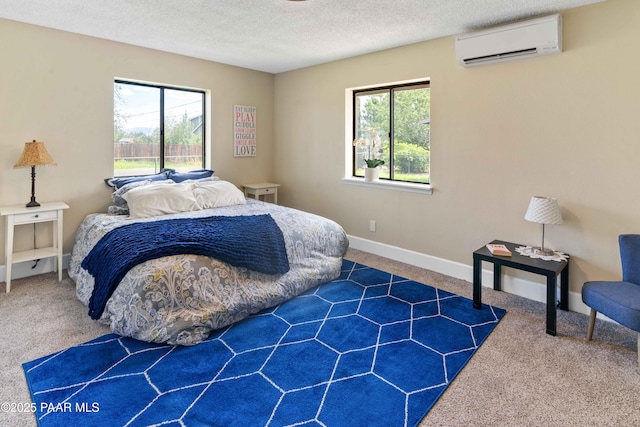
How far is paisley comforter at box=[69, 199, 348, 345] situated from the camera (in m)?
2.36

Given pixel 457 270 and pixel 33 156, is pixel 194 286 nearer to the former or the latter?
pixel 33 156

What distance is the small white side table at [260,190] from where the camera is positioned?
5.13 metres

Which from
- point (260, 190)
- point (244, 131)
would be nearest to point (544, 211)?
point (260, 190)

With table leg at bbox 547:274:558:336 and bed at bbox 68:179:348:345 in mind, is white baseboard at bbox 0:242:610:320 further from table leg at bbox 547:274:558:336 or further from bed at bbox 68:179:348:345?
table leg at bbox 547:274:558:336

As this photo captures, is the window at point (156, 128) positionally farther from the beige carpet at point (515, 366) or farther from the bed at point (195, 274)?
the beige carpet at point (515, 366)

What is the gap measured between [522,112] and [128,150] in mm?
4115

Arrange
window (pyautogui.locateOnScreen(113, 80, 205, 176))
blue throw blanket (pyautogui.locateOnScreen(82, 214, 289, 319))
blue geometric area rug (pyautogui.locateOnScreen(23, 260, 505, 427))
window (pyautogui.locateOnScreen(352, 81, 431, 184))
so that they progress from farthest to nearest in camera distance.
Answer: window (pyautogui.locateOnScreen(113, 80, 205, 176)), window (pyautogui.locateOnScreen(352, 81, 431, 184)), blue throw blanket (pyautogui.locateOnScreen(82, 214, 289, 319)), blue geometric area rug (pyautogui.locateOnScreen(23, 260, 505, 427))

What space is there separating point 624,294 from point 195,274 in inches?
108

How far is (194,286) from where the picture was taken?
2.49m

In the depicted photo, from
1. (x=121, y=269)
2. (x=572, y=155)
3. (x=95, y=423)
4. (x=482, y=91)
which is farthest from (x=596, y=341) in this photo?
(x=121, y=269)

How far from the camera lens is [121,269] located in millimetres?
2418

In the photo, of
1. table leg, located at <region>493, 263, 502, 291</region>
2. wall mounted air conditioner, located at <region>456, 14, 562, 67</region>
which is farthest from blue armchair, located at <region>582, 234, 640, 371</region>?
wall mounted air conditioner, located at <region>456, 14, 562, 67</region>

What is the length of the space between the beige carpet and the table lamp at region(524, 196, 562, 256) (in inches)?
26.7

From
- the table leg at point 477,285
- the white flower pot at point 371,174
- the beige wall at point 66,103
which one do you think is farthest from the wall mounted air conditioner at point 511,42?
the beige wall at point 66,103
